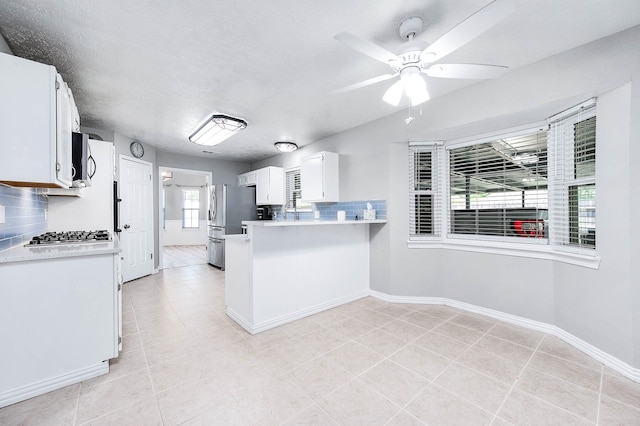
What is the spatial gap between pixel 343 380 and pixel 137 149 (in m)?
5.02

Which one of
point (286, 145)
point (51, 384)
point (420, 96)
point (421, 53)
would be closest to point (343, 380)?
point (51, 384)

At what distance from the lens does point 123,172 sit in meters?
4.42

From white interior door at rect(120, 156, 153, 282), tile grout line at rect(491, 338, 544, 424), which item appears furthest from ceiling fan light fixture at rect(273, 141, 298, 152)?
tile grout line at rect(491, 338, 544, 424)

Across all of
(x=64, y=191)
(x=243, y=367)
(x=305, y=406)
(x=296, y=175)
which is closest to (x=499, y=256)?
(x=305, y=406)

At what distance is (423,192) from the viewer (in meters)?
3.54

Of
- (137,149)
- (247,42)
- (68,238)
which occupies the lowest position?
(68,238)

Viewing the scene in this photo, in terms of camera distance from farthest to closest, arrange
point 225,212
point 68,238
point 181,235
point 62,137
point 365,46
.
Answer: point 181,235 → point 225,212 → point 68,238 → point 62,137 → point 365,46

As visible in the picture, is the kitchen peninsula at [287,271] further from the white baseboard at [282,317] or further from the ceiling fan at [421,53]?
the ceiling fan at [421,53]

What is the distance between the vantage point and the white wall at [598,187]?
1974 millimetres

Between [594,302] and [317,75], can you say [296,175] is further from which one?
[594,302]

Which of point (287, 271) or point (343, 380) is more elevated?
point (287, 271)

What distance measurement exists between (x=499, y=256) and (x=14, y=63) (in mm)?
4333

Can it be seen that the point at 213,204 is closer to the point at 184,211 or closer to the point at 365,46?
the point at 184,211

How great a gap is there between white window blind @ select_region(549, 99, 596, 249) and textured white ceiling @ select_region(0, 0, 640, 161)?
27.0 inches
